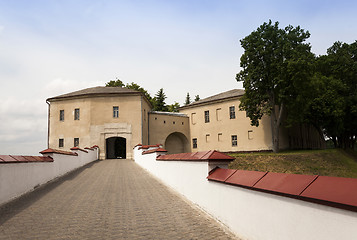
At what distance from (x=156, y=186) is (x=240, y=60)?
82.9 feet

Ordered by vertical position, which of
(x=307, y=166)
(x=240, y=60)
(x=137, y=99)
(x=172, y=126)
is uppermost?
(x=240, y=60)

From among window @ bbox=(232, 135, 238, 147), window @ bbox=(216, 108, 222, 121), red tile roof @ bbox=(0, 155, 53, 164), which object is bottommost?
red tile roof @ bbox=(0, 155, 53, 164)

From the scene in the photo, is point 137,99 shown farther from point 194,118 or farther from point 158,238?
point 158,238

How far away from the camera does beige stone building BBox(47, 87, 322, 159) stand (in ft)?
107

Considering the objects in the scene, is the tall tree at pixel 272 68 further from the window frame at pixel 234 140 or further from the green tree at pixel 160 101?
the green tree at pixel 160 101

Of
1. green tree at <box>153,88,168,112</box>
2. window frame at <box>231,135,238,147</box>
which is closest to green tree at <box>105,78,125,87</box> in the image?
green tree at <box>153,88,168,112</box>

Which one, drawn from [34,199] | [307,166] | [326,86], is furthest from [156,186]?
[326,86]

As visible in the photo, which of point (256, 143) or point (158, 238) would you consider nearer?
point (158, 238)

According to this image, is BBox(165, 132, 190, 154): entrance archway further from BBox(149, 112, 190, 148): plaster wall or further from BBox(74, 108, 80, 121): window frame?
BBox(74, 108, 80, 121): window frame

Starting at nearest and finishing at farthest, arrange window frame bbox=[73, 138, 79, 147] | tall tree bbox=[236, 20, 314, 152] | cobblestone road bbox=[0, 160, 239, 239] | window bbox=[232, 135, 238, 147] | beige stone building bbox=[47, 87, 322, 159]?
cobblestone road bbox=[0, 160, 239, 239] → tall tree bbox=[236, 20, 314, 152] → beige stone building bbox=[47, 87, 322, 159] → window frame bbox=[73, 138, 79, 147] → window bbox=[232, 135, 238, 147]

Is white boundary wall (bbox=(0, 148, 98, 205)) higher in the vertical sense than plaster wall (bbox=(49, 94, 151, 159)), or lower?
lower

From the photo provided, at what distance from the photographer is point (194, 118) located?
41031mm

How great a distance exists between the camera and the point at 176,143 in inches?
1639

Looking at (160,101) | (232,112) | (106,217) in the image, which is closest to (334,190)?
(106,217)
